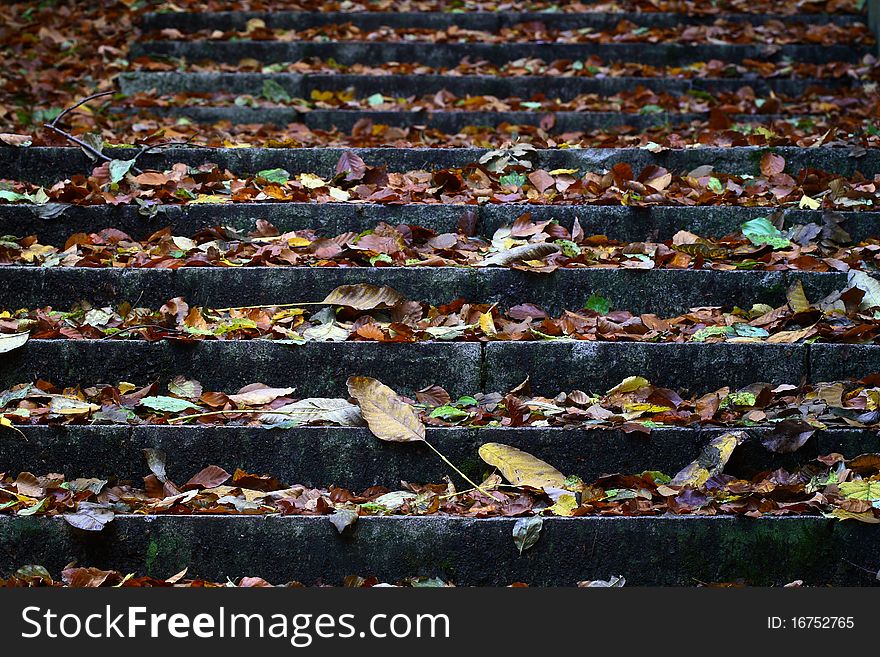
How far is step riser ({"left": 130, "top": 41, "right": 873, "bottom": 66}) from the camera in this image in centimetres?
488

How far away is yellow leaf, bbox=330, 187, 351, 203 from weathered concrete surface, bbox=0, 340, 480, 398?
2.88 feet

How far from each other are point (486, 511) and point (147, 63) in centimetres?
361

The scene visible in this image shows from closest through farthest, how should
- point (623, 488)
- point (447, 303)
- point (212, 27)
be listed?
point (623, 488)
point (447, 303)
point (212, 27)

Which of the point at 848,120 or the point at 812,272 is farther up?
the point at 848,120

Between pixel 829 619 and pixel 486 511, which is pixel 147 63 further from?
pixel 829 619

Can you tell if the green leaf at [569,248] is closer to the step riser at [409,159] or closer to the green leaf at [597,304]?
the green leaf at [597,304]

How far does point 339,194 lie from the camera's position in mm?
3305

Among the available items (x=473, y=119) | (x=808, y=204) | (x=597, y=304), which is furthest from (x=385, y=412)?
(x=473, y=119)

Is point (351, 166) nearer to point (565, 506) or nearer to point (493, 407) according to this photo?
point (493, 407)

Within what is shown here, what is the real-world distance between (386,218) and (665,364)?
109 centimetres

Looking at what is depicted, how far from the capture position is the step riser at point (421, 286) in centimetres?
280

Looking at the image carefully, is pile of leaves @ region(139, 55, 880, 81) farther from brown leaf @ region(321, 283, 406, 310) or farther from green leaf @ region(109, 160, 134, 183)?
brown leaf @ region(321, 283, 406, 310)

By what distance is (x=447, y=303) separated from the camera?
9.28ft

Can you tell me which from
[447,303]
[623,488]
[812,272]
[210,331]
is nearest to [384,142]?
[447,303]
